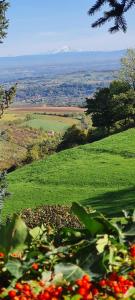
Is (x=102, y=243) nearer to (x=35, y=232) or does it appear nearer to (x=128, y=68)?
(x=35, y=232)

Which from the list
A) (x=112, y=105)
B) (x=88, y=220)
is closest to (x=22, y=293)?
(x=88, y=220)

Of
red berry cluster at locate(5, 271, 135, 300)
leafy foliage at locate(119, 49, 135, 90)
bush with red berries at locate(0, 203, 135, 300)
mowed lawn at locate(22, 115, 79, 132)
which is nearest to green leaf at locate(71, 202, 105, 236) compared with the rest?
bush with red berries at locate(0, 203, 135, 300)

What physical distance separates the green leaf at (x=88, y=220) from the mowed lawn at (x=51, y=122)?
101 m

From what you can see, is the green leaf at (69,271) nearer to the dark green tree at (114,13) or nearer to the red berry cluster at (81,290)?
the red berry cluster at (81,290)

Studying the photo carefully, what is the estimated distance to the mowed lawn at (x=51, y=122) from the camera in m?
111

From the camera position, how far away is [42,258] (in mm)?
3652

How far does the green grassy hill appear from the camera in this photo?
94.8ft

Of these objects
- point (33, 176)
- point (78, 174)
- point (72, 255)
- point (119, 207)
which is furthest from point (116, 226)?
point (33, 176)

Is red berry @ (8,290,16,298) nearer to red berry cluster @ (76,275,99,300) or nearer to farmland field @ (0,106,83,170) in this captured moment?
red berry cluster @ (76,275,99,300)

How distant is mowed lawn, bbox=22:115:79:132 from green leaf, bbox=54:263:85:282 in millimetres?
101386

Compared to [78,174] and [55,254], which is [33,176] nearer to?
[78,174]

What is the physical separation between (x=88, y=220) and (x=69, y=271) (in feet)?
1.75

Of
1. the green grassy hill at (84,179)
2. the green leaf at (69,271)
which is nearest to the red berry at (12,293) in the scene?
the green leaf at (69,271)

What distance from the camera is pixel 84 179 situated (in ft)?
114
